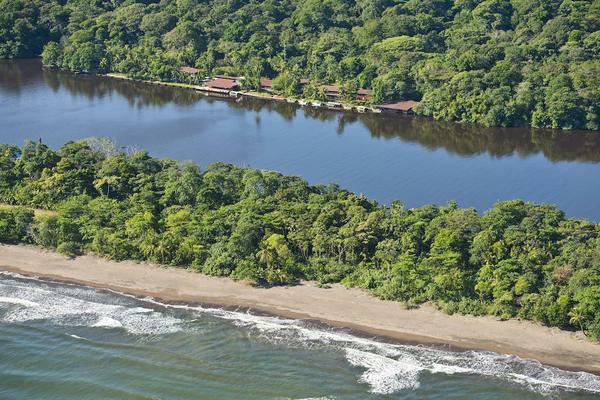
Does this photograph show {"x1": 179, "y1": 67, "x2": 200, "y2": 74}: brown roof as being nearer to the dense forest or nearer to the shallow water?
the dense forest

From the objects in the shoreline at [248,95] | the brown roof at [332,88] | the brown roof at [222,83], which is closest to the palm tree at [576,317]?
the shoreline at [248,95]

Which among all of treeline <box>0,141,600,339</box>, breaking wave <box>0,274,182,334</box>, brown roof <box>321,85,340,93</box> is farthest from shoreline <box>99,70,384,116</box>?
breaking wave <box>0,274,182,334</box>

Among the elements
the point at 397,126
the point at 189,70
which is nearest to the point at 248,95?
the point at 189,70

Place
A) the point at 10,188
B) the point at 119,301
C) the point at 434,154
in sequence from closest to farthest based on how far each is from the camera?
the point at 119,301 < the point at 10,188 < the point at 434,154

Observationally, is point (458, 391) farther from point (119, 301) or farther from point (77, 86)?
point (77, 86)

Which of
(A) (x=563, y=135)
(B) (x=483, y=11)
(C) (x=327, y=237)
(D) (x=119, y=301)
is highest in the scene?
(B) (x=483, y=11)

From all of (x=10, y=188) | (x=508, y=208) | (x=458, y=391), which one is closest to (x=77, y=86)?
(x=10, y=188)

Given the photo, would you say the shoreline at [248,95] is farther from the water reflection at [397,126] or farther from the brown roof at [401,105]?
the water reflection at [397,126]
